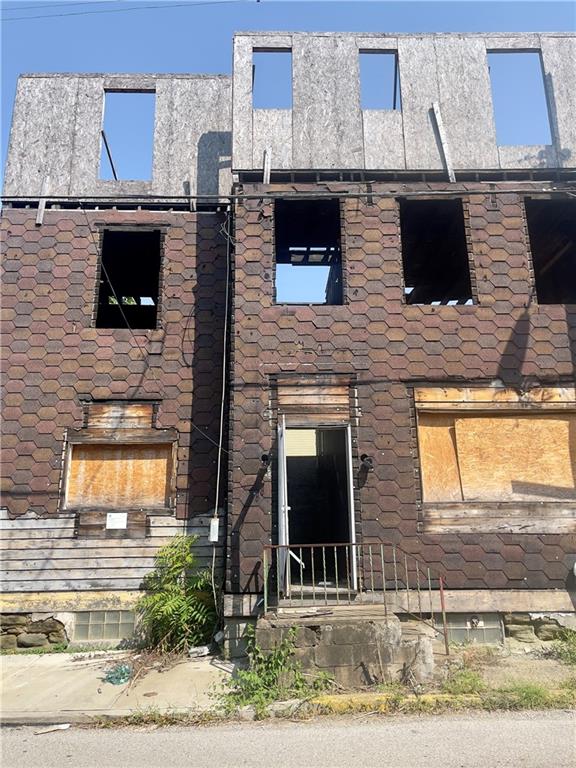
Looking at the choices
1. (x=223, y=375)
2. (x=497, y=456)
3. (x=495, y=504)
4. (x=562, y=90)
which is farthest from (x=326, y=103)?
(x=495, y=504)

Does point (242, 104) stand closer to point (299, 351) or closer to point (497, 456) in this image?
point (299, 351)

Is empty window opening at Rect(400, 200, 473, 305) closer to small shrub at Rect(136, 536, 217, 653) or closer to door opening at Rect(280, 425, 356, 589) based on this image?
door opening at Rect(280, 425, 356, 589)

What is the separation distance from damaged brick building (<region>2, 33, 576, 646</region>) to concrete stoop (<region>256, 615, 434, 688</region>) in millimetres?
503

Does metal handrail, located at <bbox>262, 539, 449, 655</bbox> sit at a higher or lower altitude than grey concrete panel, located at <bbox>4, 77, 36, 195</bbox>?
lower

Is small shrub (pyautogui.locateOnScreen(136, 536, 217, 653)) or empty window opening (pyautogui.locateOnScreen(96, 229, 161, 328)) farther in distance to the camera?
empty window opening (pyautogui.locateOnScreen(96, 229, 161, 328))

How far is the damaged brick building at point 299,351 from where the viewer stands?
724 cm

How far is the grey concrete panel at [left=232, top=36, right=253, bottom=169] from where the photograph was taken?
863cm

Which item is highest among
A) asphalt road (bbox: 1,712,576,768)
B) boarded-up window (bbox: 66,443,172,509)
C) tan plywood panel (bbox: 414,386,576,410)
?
tan plywood panel (bbox: 414,386,576,410)

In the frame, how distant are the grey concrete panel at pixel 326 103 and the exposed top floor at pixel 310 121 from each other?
0.02 m

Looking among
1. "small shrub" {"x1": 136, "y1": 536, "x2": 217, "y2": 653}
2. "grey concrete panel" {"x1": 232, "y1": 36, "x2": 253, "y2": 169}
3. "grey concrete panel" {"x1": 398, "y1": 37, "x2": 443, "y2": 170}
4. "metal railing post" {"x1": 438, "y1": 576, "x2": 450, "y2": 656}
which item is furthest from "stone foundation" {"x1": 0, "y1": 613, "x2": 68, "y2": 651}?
"grey concrete panel" {"x1": 398, "y1": 37, "x2": 443, "y2": 170}

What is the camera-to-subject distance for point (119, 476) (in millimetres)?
8086

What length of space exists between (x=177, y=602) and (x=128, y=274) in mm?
6713

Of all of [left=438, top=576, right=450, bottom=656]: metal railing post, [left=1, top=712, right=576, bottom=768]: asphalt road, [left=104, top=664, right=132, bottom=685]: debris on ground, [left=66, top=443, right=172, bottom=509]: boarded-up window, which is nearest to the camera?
[left=1, top=712, right=576, bottom=768]: asphalt road

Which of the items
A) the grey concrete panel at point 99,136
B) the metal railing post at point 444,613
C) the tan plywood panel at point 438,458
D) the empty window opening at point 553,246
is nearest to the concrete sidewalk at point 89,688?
the metal railing post at point 444,613
